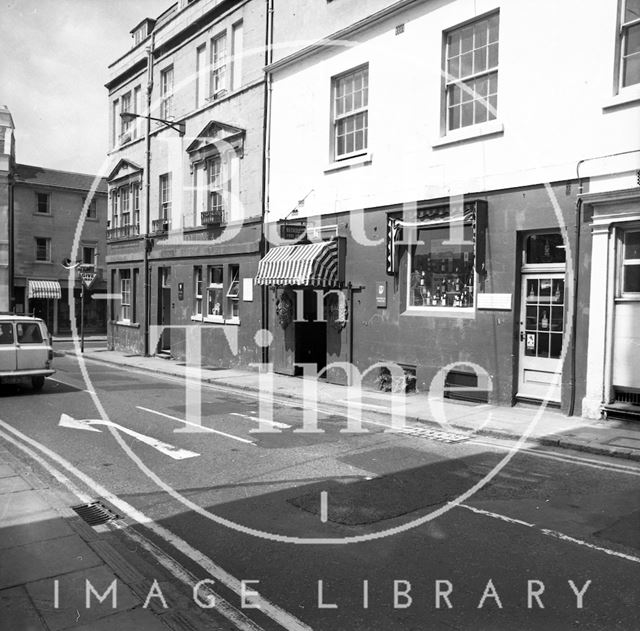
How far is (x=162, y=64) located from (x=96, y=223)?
22.2m

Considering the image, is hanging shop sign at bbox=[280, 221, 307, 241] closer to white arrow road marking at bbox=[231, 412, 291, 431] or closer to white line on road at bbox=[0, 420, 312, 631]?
white arrow road marking at bbox=[231, 412, 291, 431]

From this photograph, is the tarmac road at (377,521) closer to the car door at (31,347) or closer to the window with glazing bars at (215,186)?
the car door at (31,347)

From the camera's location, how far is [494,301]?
1220 cm

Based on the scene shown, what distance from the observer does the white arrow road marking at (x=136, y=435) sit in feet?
28.6

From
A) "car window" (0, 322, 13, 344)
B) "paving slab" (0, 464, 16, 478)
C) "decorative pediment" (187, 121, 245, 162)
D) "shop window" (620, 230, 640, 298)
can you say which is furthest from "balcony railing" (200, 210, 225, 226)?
"paving slab" (0, 464, 16, 478)

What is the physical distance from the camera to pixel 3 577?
180 inches

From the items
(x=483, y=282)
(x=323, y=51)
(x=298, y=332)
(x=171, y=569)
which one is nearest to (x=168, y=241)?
(x=298, y=332)

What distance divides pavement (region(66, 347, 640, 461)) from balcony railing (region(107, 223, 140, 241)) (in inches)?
485

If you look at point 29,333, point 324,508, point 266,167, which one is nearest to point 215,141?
point 266,167

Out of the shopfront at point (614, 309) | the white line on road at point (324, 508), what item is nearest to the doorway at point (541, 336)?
the shopfront at point (614, 309)

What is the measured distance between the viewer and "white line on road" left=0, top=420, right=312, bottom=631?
14.0 feet

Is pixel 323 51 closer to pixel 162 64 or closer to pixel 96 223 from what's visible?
pixel 162 64

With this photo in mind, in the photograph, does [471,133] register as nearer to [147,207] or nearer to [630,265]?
[630,265]

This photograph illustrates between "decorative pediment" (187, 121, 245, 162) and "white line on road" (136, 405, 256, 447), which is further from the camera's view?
"decorative pediment" (187, 121, 245, 162)
